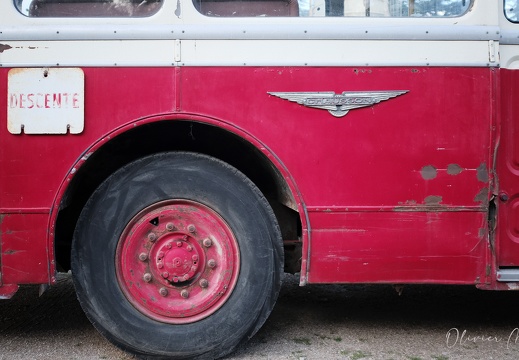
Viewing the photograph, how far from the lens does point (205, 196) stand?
3287 mm

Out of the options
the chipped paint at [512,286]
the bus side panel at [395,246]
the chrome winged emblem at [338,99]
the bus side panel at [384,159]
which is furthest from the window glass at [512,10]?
the chipped paint at [512,286]

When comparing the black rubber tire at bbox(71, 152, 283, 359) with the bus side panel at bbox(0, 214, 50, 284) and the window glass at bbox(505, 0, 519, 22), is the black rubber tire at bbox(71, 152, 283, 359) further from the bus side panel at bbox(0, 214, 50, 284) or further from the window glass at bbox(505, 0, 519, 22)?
the window glass at bbox(505, 0, 519, 22)

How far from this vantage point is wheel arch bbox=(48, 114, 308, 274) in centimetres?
321

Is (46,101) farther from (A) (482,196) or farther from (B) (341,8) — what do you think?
(A) (482,196)

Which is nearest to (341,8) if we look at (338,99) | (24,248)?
(338,99)

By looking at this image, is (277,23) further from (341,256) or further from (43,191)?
(43,191)

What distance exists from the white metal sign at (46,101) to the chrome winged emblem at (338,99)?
0.95 metres

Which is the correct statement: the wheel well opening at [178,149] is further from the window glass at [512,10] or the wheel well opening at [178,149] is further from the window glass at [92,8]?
the window glass at [512,10]

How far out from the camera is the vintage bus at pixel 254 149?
318 centimetres

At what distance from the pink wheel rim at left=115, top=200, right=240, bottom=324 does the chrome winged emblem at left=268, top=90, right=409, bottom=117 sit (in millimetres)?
716

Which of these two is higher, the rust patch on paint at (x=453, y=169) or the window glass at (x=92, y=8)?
the window glass at (x=92, y=8)

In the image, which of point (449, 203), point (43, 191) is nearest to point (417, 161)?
point (449, 203)

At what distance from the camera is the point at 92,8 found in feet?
10.7

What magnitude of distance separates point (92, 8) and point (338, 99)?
1.31 m
